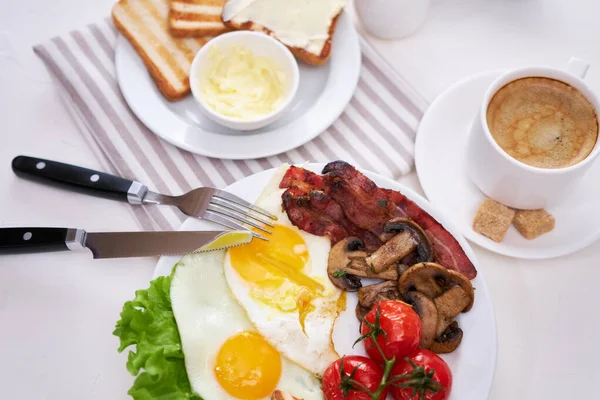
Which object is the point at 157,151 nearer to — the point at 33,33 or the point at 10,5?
the point at 33,33

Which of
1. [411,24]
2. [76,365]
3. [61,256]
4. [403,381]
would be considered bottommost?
[76,365]

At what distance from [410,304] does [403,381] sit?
1.00 feet

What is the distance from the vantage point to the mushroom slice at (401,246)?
2088 mm

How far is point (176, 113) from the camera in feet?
8.60

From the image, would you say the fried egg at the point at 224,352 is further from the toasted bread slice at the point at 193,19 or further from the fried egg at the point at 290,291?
the toasted bread slice at the point at 193,19

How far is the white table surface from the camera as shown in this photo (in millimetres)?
2176

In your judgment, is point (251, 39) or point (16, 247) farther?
point (251, 39)

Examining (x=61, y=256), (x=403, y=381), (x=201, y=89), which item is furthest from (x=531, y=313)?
(x=61, y=256)

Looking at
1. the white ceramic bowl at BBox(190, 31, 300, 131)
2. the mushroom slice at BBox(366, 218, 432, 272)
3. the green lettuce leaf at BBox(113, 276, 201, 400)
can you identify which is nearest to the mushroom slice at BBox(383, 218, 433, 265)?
the mushroom slice at BBox(366, 218, 432, 272)

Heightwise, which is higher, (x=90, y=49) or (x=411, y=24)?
(x=411, y=24)

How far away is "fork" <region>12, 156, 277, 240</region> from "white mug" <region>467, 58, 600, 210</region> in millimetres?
779

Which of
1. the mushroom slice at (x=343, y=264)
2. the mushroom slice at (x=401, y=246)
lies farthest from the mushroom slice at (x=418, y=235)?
the mushroom slice at (x=343, y=264)

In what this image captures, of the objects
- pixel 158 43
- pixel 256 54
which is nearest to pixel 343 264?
pixel 256 54

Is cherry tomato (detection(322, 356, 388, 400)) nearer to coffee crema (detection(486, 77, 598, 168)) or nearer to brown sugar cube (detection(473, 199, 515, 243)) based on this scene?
brown sugar cube (detection(473, 199, 515, 243))
